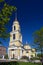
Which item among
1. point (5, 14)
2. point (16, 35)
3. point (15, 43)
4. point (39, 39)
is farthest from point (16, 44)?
point (5, 14)

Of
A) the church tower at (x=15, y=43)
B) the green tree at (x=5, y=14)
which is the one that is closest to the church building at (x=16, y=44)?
the church tower at (x=15, y=43)

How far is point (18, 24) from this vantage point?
8919cm

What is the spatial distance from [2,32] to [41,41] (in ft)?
87.0

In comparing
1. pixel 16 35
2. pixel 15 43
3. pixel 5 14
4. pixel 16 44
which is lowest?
pixel 5 14

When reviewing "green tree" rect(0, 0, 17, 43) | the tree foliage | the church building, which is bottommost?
"green tree" rect(0, 0, 17, 43)

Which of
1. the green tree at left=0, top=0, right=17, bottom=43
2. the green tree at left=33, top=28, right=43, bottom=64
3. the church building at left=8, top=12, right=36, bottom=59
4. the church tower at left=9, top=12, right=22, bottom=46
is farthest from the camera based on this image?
the church tower at left=9, top=12, right=22, bottom=46

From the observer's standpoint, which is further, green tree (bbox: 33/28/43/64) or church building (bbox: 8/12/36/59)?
church building (bbox: 8/12/36/59)

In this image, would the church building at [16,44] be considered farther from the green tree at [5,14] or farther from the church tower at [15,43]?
the green tree at [5,14]

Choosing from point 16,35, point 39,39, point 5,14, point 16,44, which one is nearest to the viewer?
point 5,14

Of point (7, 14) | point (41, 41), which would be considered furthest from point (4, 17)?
point (41, 41)

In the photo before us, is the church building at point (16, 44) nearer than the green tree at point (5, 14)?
No

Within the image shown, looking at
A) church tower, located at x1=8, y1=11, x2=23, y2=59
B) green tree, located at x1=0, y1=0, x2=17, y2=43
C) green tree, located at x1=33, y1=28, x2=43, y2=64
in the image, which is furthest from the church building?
green tree, located at x1=0, y1=0, x2=17, y2=43

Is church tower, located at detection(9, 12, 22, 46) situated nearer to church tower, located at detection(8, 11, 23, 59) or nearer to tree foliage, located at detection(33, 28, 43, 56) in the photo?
church tower, located at detection(8, 11, 23, 59)

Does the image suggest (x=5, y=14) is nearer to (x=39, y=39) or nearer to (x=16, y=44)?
(x=39, y=39)
